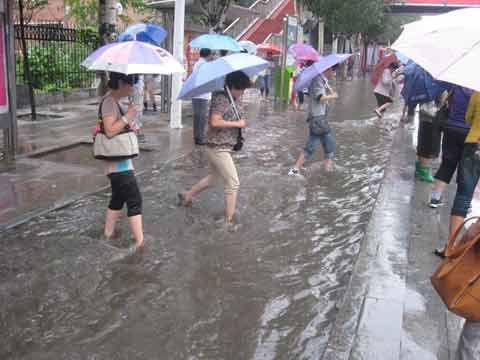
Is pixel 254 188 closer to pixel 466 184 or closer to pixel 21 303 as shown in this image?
pixel 466 184

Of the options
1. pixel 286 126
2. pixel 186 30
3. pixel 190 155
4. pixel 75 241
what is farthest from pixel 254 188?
pixel 186 30

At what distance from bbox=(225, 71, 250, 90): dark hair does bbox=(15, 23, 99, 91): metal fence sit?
384 inches

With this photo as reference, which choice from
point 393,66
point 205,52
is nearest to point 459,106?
point 205,52

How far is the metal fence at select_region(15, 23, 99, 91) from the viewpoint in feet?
45.8

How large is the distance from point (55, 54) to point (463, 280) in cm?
1405

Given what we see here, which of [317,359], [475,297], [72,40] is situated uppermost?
[72,40]

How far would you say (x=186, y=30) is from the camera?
1562 centimetres

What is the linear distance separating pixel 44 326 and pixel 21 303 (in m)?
0.40

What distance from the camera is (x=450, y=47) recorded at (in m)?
3.35

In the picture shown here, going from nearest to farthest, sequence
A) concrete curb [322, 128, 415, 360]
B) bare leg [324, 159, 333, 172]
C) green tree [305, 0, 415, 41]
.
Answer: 1. concrete curb [322, 128, 415, 360]
2. bare leg [324, 159, 333, 172]
3. green tree [305, 0, 415, 41]

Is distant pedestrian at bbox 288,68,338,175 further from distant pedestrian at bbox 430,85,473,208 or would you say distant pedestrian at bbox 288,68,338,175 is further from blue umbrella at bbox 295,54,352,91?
distant pedestrian at bbox 430,85,473,208

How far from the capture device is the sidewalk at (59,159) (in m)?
6.20

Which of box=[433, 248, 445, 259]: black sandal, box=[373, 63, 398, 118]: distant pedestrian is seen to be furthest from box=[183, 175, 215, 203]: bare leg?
box=[373, 63, 398, 118]: distant pedestrian

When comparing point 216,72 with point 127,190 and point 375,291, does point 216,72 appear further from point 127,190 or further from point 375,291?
point 375,291
